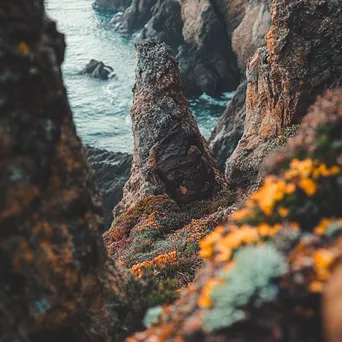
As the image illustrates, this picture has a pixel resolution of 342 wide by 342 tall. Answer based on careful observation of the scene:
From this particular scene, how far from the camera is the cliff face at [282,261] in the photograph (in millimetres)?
4715

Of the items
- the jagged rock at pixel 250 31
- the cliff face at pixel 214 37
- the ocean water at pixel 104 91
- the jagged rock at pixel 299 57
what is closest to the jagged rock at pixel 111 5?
the ocean water at pixel 104 91

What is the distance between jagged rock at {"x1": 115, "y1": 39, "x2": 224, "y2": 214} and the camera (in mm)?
24812

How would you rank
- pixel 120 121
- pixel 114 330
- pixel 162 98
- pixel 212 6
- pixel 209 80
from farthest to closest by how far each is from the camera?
pixel 212 6 < pixel 209 80 < pixel 120 121 < pixel 162 98 < pixel 114 330

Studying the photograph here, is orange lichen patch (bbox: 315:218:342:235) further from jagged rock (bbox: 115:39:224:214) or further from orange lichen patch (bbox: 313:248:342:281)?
jagged rock (bbox: 115:39:224:214)

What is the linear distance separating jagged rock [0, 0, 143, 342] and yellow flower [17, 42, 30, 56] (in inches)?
0.6

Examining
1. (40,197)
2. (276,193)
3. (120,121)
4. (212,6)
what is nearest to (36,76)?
(40,197)

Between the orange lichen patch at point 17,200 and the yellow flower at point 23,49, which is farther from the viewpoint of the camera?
the yellow flower at point 23,49

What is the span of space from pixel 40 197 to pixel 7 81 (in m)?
1.55

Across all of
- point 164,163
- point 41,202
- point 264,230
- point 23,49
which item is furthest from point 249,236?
point 164,163

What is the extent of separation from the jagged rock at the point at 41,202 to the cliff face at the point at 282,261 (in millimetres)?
1152

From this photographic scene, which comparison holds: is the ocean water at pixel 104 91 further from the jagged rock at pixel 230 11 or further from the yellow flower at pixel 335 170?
the yellow flower at pixel 335 170

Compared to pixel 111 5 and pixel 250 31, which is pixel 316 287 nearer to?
pixel 250 31

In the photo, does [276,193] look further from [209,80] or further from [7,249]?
[209,80]

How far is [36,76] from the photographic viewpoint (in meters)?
6.07
